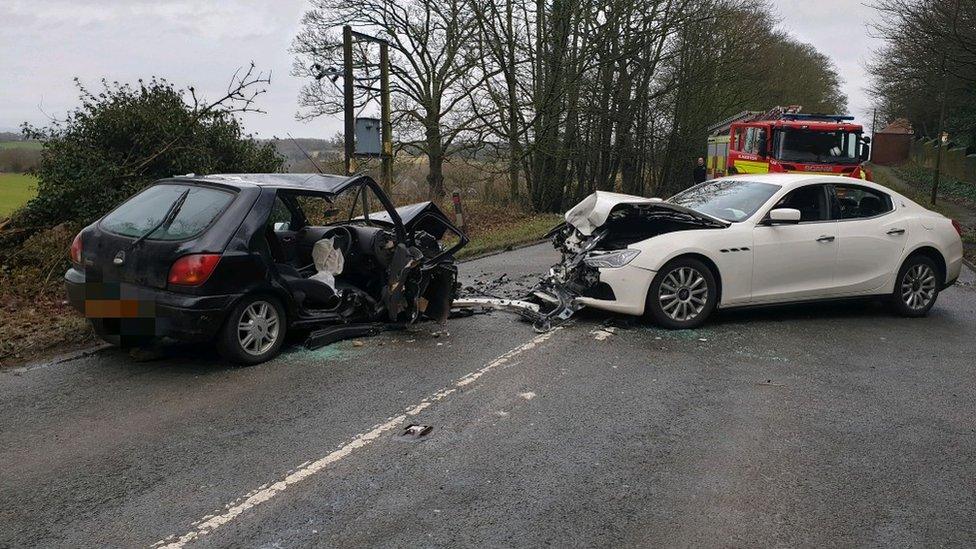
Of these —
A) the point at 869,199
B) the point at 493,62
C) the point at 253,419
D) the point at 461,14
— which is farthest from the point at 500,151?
the point at 253,419

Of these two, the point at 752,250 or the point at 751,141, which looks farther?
the point at 751,141

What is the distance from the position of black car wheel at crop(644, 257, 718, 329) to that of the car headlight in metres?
0.32

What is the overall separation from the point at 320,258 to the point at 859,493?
489cm

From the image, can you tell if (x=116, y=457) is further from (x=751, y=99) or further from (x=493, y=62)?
(x=751, y=99)

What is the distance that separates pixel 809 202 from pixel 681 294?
6.22 feet

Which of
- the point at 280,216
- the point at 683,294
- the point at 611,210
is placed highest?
the point at 611,210

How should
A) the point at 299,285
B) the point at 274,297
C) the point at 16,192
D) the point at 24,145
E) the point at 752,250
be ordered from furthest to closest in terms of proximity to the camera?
the point at 16,192 < the point at 24,145 < the point at 752,250 < the point at 299,285 < the point at 274,297

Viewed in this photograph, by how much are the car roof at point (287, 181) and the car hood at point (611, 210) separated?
99.8 inches

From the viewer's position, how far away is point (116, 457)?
4309 millimetres

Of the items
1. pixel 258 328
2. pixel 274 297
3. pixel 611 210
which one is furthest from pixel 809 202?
pixel 258 328

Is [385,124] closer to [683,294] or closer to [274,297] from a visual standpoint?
[683,294]

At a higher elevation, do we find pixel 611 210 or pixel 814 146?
pixel 814 146

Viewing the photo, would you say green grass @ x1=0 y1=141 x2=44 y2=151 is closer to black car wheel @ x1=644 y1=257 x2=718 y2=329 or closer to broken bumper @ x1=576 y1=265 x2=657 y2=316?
broken bumper @ x1=576 y1=265 x2=657 y2=316

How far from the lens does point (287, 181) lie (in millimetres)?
6617
